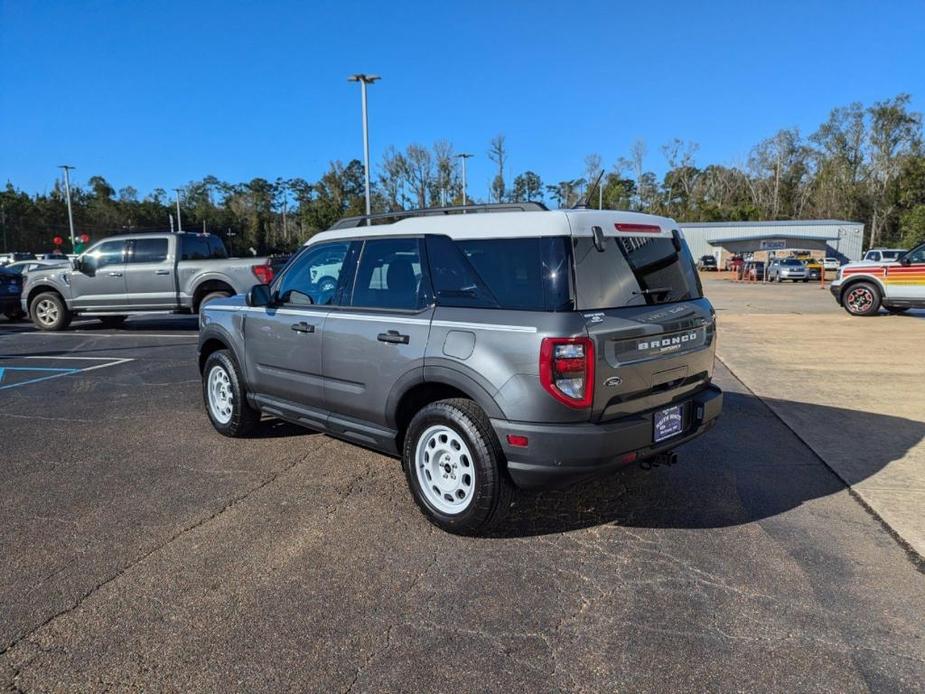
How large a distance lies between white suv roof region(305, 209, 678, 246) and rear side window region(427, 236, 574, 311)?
48 millimetres

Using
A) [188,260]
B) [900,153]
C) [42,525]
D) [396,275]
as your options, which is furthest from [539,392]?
[900,153]

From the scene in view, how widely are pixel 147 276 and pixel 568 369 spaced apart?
11530 mm

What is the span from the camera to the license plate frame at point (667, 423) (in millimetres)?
3494

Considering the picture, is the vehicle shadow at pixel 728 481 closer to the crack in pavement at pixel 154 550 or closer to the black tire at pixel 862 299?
the crack in pavement at pixel 154 550

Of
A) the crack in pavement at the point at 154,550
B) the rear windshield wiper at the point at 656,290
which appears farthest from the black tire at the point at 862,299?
the crack in pavement at the point at 154,550

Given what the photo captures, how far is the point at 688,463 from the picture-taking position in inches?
191

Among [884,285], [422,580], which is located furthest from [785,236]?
[422,580]

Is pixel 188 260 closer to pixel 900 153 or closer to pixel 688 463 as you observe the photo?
pixel 688 463

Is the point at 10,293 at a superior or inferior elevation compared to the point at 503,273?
inferior

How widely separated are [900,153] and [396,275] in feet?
275

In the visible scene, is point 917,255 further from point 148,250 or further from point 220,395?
point 148,250

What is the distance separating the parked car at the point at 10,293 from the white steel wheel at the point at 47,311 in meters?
2.63

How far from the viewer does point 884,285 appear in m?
14.9

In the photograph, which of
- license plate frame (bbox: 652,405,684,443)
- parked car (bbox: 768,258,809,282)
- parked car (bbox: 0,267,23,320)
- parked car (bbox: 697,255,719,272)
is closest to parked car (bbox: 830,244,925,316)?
license plate frame (bbox: 652,405,684,443)
